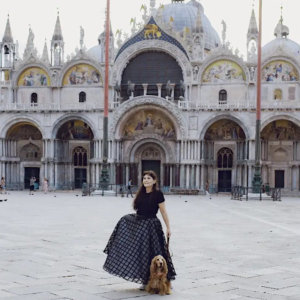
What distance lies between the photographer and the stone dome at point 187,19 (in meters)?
61.1

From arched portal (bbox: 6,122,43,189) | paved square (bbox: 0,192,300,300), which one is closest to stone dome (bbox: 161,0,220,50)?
arched portal (bbox: 6,122,43,189)

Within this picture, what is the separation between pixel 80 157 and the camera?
4812 cm

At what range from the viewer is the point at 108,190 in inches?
1489

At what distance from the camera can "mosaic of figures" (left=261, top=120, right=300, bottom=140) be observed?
145 feet

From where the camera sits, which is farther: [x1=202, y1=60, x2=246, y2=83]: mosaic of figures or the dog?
[x1=202, y1=60, x2=246, y2=83]: mosaic of figures

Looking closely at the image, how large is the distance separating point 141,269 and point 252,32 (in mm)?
39952

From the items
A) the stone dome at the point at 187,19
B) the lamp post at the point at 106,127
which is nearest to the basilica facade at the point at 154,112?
the lamp post at the point at 106,127

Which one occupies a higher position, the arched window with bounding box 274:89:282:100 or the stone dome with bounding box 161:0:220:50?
the stone dome with bounding box 161:0:220:50

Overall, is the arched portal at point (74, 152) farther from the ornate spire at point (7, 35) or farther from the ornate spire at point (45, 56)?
the ornate spire at point (7, 35)

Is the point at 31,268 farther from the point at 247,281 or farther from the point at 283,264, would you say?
the point at 283,264

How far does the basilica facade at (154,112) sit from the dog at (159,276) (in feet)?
113

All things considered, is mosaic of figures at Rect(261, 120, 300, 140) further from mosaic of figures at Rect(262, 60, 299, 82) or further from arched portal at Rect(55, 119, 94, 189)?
arched portal at Rect(55, 119, 94, 189)

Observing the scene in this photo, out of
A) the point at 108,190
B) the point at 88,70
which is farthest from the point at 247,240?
the point at 88,70

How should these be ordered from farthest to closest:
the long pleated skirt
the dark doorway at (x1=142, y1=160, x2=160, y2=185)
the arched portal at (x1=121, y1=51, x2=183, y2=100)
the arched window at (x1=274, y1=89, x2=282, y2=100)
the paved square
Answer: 1. the dark doorway at (x1=142, y1=160, x2=160, y2=185)
2. the arched portal at (x1=121, y1=51, x2=183, y2=100)
3. the arched window at (x1=274, y1=89, x2=282, y2=100)
4. the paved square
5. the long pleated skirt
